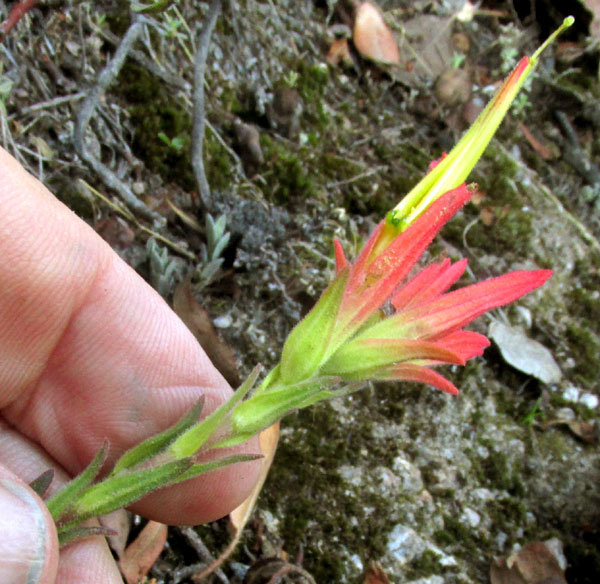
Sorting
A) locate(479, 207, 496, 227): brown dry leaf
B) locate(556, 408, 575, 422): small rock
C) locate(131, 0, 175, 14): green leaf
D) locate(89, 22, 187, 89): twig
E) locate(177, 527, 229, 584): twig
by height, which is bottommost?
locate(556, 408, 575, 422): small rock

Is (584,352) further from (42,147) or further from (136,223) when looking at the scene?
(42,147)

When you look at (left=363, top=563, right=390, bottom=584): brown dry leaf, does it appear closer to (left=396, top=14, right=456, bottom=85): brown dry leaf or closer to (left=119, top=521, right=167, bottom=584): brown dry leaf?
(left=119, top=521, right=167, bottom=584): brown dry leaf

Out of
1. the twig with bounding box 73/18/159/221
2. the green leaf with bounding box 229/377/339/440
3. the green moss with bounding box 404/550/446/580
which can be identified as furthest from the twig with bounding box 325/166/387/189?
the green leaf with bounding box 229/377/339/440

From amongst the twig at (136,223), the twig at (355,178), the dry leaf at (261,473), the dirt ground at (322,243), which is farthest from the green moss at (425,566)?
the twig at (355,178)

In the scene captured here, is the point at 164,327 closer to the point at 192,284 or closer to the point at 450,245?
the point at 192,284

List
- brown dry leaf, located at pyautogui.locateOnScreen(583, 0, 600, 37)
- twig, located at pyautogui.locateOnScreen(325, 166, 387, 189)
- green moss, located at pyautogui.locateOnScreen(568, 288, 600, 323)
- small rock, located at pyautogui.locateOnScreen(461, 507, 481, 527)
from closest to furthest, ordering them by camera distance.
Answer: small rock, located at pyautogui.locateOnScreen(461, 507, 481, 527) → twig, located at pyautogui.locateOnScreen(325, 166, 387, 189) → green moss, located at pyautogui.locateOnScreen(568, 288, 600, 323) → brown dry leaf, located at pyautogui.locateOnScreen(583, 0, 600, 37)

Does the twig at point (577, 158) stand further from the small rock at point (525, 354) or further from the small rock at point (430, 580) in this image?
the small rock at point (430, 580)
